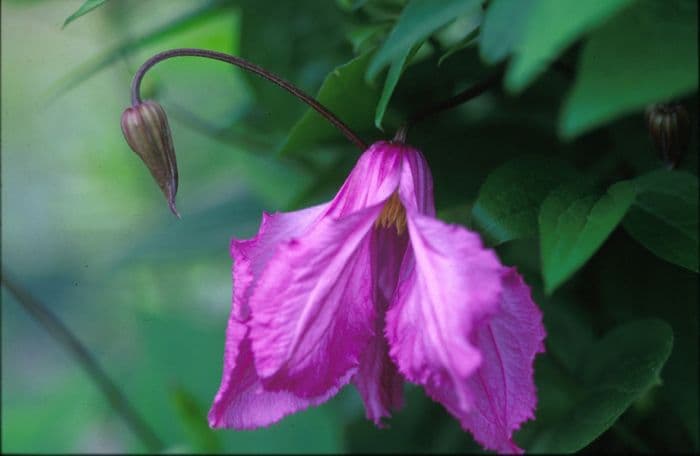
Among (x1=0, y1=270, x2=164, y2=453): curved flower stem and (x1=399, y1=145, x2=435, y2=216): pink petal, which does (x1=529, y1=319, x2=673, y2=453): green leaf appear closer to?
(x1=399, y1=145, x2=435, y2=216): pink petal

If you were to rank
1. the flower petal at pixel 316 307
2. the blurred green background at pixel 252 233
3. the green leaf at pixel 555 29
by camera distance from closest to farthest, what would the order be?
the green leaf at pixel 555 29 → the flower petal at pixel 316 307 → the blurred green background at pixel 252 233

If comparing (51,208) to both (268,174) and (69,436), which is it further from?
(268,174)

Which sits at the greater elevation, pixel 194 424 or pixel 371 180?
pixel 371 180

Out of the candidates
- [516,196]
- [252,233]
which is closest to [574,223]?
[516,196]

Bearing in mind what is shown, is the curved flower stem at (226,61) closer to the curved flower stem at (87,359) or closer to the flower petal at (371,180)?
the flower petal at (371,180)

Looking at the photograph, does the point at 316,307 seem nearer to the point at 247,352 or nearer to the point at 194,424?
the point at 247,352

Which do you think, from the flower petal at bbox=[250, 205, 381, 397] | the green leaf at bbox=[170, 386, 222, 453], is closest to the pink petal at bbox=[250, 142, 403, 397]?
the flower petal at bbox=[250, 205, 381, 397]

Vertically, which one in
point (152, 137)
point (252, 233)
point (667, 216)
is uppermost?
point (152, 137)

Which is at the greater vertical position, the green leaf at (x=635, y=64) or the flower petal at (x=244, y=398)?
the green leaf at (x=635, y=64)

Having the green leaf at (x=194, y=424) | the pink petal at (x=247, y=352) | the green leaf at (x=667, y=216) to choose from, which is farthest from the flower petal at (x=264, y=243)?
the green leaf at (x=194, y=424)
